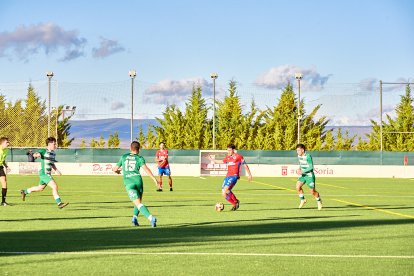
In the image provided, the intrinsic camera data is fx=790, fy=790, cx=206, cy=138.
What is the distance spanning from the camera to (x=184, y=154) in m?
54.2

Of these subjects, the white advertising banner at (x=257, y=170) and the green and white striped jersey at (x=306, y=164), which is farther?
the white advertising banner at (x=257, y=170)

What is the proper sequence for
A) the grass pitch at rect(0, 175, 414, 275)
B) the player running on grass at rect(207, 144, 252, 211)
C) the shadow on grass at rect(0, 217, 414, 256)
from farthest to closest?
1. the player running on grass at rect(207, 144, 252, 211)
2. the shadow on grass at rect(0, 217, 414, 256)
3. the grass pitch at rect(0, 175, 414, 275)

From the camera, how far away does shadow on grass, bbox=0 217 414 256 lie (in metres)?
12.6

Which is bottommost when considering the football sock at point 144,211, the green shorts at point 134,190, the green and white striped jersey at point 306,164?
the football sock at point 144,211

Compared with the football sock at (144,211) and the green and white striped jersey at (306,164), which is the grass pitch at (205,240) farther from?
the green and white striped jersey at (306,164)

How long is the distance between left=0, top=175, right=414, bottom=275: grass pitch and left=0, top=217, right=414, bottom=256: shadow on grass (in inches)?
0.7

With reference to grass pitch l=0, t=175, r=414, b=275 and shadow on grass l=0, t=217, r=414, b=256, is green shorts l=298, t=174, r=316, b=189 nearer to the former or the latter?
grass pitch l=0, t=175, r=414, b=275

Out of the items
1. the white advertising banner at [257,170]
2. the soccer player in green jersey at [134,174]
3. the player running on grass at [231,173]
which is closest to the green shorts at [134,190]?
the soccer player in green jersey at [134,174]

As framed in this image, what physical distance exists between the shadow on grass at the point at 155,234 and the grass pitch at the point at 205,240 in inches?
0.7

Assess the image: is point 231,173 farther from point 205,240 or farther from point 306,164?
point 205,240

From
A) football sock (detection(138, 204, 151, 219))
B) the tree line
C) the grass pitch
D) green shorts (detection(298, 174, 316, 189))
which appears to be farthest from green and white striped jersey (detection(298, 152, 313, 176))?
the tree line

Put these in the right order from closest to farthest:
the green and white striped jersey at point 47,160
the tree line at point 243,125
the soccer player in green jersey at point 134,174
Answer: the soccer player in green jersey at point 134,174 < the green and white striped jersey at point 47,160 < the tree line at point 243,125

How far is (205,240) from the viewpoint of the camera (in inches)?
541

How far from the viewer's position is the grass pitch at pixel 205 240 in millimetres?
10477
